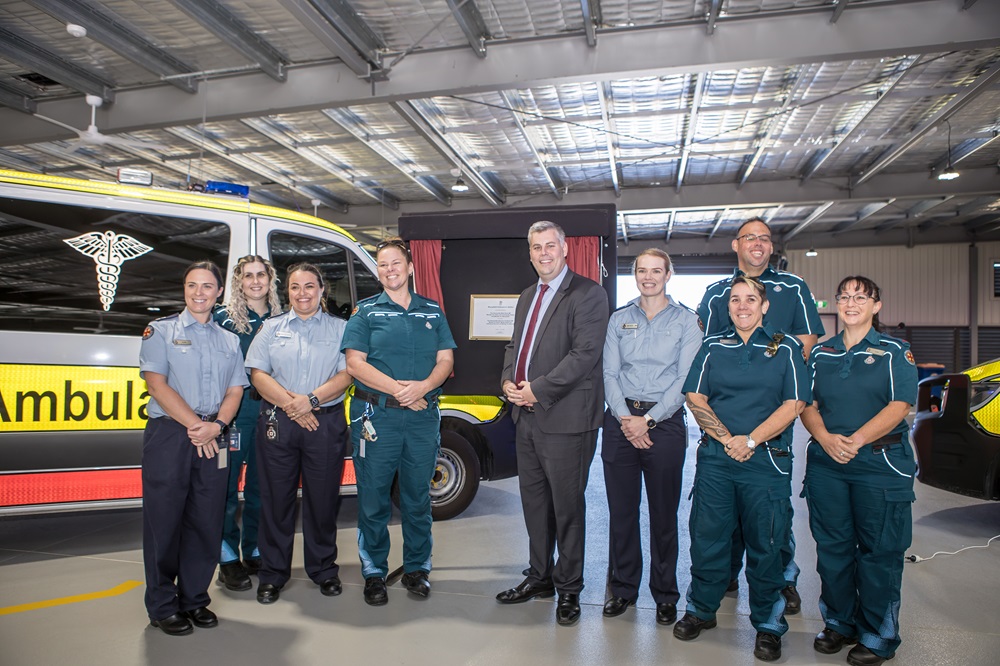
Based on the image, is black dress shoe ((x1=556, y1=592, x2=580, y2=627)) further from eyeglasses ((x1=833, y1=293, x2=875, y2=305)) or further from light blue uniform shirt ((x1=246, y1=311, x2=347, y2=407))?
eyeglasses ((x1=833, y1=293, x2=875, y2=305))

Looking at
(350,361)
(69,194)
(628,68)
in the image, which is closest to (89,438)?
(69,194)

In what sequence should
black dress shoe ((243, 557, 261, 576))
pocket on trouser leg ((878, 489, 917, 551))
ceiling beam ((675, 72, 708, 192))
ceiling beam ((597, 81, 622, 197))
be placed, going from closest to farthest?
pocket on trouser leg ((878, 489, 917, 551)), black dress shoe ((243, 557, 261, 576)), ceiling beam ((675, 72, 708, 192)), ceiling beam ((597, 81, 622, 197))

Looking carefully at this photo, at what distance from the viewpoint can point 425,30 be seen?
22.1ft

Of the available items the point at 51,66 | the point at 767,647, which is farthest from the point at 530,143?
the point at 767,647

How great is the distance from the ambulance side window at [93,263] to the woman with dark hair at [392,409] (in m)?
1.46

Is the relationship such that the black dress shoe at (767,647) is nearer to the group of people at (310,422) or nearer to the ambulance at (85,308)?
the group of people at (310,422)

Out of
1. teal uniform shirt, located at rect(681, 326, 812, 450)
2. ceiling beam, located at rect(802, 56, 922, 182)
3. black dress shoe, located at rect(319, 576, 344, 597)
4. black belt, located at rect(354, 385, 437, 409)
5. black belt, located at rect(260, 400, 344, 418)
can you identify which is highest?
ceiling beam, located at rect(802, 56, 922, 182)

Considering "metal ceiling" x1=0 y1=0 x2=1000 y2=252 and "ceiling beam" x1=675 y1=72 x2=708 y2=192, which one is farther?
"ceiling beam" x1=675 y1=72 x2=708 y2=192

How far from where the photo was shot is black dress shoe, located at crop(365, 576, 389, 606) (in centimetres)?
327

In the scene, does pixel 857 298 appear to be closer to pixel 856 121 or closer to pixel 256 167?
pixel 856 121

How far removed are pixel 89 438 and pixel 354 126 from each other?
6648mm

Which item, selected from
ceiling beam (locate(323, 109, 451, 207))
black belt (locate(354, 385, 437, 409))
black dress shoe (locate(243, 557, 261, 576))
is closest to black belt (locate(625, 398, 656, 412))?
black belt (locate(354, 385, 437, 409))

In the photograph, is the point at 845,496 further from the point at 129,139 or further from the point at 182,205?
the point at 129,139

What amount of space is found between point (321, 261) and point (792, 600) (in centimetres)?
347
